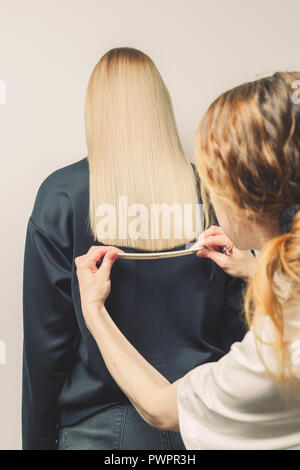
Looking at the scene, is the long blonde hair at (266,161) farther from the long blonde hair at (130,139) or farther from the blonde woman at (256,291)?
the long blonde hair at (130,139)

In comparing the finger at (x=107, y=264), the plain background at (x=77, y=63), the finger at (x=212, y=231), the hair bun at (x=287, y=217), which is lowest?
the finger at (x=107, y=264)

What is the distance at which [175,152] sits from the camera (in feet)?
3.09

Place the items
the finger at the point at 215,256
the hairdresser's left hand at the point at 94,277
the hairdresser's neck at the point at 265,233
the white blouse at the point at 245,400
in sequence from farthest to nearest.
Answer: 1. the finger at the point at 215,256
2. the hairdresser's left hand at the point at 94,277
3. the hairdresser's neck at the point at 265,233
4. the white blouse at the point at 245,400

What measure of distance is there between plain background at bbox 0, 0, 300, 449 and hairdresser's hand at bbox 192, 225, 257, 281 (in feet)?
0.66

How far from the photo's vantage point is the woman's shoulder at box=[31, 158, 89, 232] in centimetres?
91

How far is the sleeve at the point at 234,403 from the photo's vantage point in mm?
605

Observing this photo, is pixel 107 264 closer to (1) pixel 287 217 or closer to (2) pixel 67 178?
(2) pixel 67 178

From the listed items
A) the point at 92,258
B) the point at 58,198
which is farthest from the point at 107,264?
the point at 58,198

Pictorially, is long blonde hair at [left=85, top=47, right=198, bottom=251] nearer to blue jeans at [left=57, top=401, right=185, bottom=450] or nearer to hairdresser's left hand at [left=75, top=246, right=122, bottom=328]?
hairdresser's left hand at [left=75, top=246, right=122, bottom=328]

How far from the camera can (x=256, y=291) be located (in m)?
0.62

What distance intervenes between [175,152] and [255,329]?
43 cm

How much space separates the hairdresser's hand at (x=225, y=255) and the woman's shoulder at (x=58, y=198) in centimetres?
→ 24

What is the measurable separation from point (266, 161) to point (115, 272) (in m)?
0.39

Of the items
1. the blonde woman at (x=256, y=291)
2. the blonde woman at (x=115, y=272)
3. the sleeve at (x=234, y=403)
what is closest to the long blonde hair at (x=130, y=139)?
the blonde woman at (x=115, y=272)
